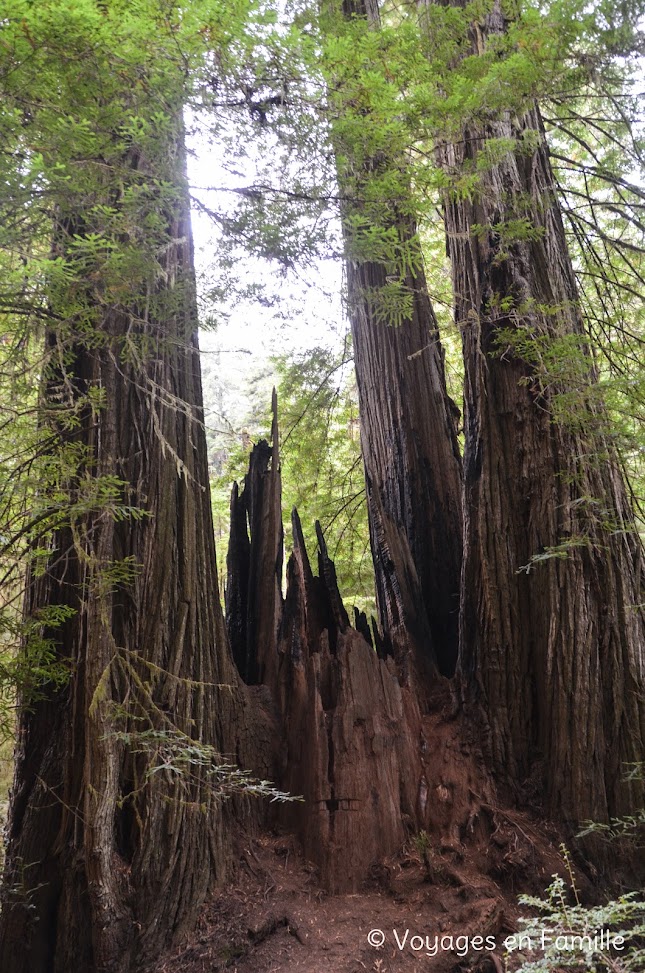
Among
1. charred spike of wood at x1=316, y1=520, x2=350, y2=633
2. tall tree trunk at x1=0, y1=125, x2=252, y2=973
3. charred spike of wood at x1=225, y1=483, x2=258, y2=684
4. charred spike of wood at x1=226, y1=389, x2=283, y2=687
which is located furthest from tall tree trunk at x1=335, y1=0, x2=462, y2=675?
tall tree trunk at x1=0, y1=125, x2=252, y2=973

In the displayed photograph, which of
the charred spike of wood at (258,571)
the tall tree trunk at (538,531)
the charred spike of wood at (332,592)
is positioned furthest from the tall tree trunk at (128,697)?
the tall tree trunk at (538,531)

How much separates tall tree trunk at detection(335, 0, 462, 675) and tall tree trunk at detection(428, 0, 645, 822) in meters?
0.57

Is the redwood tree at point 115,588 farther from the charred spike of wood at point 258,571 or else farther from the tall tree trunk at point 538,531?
the tall tree trunk at point 538,531

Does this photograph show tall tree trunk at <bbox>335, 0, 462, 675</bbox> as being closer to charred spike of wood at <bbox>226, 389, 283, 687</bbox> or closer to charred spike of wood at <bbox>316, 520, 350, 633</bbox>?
charred spike of wood at <bbox>316, 520, 350, 633</bbox>

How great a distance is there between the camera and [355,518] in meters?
7.71

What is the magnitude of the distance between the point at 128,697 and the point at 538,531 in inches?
107

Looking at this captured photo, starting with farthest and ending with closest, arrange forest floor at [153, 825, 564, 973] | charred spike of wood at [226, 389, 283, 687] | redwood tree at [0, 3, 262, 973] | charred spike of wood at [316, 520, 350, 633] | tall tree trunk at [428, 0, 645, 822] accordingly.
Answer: charred spike of wood at [226, 389, 283, 687] → charred spike of wood at [316, 520, 350, 633] → tall tree trunk at [428, 0, 645, 822] → forest floor at [153, 825, 564, 973] → redwood tree at [0, 3, 262, 973]

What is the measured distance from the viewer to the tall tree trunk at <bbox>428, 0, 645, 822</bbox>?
4.11 meters

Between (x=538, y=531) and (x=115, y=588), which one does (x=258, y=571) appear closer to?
(x=115, y=588)

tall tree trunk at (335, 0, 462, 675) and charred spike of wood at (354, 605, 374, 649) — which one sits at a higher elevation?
tall tree trunk at (335, 0, 462, 675)

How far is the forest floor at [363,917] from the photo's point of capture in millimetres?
3387

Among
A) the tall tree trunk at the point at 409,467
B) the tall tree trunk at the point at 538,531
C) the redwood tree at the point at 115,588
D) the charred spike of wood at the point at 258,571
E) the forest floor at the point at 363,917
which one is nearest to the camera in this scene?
the redwood tree at the point at 115,588

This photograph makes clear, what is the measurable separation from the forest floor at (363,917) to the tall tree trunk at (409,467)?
1.52 meters

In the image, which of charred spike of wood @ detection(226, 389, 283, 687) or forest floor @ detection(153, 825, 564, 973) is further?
charred spike of wood @ detection(226, 389, 283, 687)
